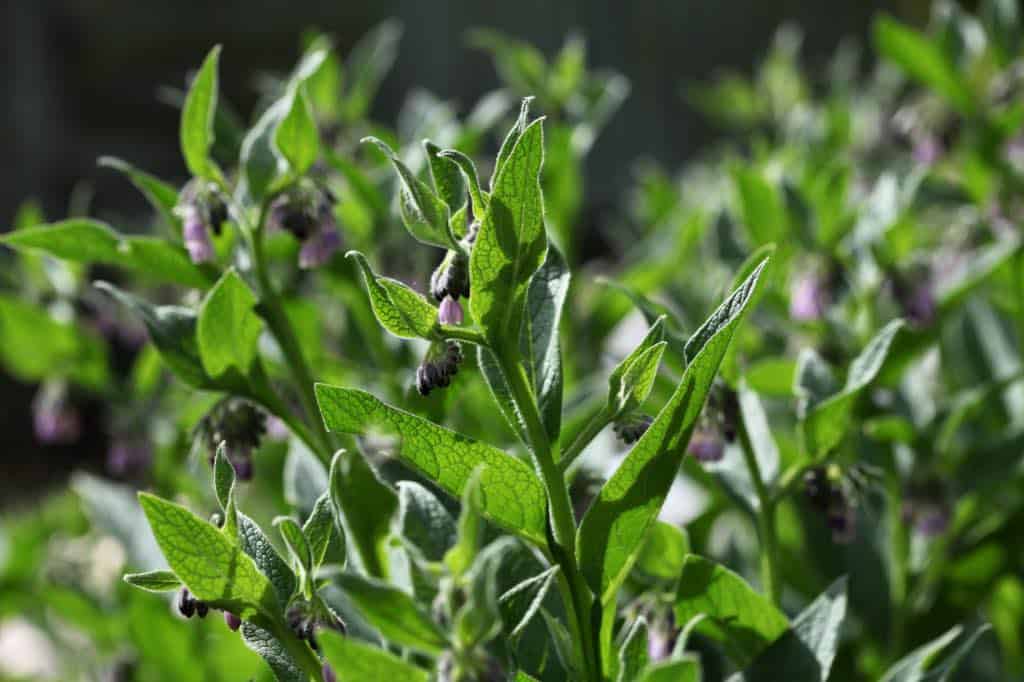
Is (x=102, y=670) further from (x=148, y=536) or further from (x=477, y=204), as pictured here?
(x=477, y=204)

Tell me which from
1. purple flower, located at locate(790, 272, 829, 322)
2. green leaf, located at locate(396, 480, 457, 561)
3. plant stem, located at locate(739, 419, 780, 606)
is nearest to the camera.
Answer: green leaf, located at locate(396, 480, 457, 561)

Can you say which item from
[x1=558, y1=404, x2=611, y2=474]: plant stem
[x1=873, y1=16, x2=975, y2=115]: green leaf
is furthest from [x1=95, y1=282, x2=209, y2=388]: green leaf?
[x1=873, y1=16, x2=975, y2=115]: green leaf

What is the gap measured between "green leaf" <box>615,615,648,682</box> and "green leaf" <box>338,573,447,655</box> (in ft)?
0.64

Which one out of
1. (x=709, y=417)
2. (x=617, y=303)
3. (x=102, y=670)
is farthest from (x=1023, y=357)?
(x=102, y=670)

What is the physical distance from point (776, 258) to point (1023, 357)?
0.49m

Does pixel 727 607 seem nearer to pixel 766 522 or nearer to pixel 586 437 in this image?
pixel 766 522

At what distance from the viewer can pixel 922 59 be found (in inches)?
84.0

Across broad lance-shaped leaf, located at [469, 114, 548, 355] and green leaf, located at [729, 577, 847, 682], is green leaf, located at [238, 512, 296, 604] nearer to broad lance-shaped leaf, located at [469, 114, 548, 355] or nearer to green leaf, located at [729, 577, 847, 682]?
broad lance-shaped leaf, located at [469, 114, 548, 355]

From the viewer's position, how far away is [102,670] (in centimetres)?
214

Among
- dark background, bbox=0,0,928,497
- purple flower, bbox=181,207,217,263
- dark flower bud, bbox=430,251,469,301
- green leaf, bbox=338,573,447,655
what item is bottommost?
dark background, bbox=0,0,928,497

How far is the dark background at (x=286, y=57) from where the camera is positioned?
1059 centimetres

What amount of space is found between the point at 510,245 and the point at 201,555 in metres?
0.27

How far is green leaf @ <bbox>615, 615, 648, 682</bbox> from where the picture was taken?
869mm

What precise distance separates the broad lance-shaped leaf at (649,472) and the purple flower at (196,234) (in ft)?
1.91
